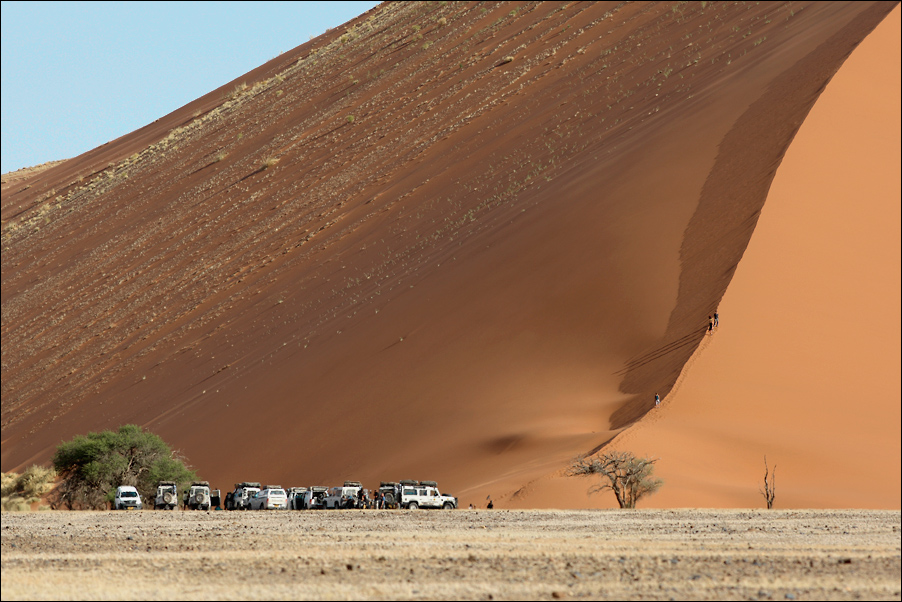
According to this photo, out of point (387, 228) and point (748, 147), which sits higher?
point (387, 228)

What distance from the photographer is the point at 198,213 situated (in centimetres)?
5628

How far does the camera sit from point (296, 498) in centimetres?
2517

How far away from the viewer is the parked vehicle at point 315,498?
24.6m

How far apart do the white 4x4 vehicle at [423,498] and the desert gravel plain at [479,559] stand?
308 centimetres

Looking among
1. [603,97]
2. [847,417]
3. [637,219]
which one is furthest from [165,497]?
[603,97]

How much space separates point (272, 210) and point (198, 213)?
644cm

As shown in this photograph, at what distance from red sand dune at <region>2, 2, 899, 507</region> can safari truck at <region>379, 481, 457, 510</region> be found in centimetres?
86

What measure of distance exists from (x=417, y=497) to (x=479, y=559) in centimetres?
1058

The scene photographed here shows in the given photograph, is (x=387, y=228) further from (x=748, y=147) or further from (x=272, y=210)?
(x=748, y=147)

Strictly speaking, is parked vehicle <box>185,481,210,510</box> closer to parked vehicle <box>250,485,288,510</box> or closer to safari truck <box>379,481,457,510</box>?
parked vehicle <box>250,485,288,510</box>

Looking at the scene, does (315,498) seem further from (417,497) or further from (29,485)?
(29,485)

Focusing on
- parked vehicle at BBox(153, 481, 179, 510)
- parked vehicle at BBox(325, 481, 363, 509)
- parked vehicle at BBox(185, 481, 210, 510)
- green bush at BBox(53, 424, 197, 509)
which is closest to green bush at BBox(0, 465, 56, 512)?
green bush at BBox(53, 424, 197, 509)

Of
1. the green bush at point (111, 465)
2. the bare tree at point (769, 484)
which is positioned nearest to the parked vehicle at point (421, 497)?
the bare tree at point (769, 484)

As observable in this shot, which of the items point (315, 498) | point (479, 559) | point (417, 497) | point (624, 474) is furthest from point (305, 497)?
point (479, 559)
